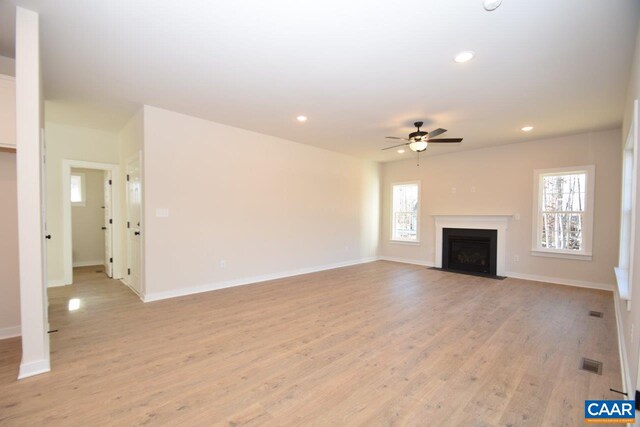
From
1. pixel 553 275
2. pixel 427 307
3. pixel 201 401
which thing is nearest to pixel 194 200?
pixel 201 401

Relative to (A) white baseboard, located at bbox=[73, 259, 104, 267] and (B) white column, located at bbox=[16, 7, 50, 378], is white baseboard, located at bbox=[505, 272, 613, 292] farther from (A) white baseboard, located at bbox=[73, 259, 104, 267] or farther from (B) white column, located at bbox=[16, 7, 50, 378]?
(A) white baseboard, located at bbox=[73, 259, 104, 267]

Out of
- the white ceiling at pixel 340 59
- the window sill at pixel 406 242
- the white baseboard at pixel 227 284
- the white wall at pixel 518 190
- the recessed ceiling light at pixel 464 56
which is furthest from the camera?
the window sill at pixel 406 242

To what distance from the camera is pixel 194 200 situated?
4613 mm

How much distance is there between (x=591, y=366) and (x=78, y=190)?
9.34 m

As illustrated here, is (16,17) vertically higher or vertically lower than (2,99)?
higher

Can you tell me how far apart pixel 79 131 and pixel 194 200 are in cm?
266

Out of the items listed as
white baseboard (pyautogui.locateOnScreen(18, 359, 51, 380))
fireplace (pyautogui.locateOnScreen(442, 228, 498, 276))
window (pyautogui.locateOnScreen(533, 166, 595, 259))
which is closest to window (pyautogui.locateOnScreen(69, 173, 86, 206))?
white baseboard (pyautogui.locateOnScreen(18, 359, 51, 380))

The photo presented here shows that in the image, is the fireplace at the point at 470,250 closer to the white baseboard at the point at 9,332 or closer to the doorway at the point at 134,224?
the doorway at the point at 134,224

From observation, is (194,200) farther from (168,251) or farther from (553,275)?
(553,275)

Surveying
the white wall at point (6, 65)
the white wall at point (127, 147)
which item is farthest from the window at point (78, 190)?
the white wall at point (6, 65)

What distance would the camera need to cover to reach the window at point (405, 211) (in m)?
7.64

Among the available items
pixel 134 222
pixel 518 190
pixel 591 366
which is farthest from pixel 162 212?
pixel 518 190

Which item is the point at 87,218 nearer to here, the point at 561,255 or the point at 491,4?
the point at 491,4

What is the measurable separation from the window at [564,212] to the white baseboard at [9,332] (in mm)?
7975
